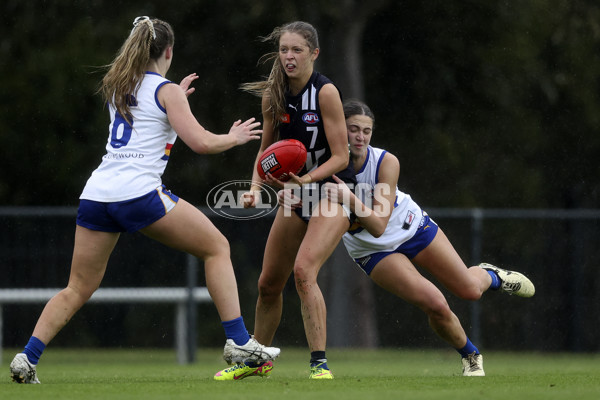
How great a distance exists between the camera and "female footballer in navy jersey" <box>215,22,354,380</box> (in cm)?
649

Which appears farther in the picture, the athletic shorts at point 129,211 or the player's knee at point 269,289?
the player's knee at point 269,289

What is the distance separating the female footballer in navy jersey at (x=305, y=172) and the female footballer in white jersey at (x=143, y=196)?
470 mm

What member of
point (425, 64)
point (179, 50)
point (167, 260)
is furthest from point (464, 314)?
point (179, 50)

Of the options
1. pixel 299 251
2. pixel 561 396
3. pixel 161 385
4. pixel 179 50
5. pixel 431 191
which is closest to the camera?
pixel 561 396

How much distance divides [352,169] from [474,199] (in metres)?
10.7

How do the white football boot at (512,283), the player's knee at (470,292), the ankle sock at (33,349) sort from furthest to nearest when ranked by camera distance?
the white football boot at (512,283) → the player's knee at (470,292) → the ankle sock at (33,349)

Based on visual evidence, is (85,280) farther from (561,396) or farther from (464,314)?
(464,314)

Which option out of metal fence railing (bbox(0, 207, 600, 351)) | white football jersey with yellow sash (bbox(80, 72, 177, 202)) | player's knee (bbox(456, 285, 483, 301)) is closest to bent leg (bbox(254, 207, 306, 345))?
white football jersey with yellow sash (bbox(80, 72, 177, 202))

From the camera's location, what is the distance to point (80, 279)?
6.14 meters

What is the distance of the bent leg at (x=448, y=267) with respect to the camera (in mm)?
7137

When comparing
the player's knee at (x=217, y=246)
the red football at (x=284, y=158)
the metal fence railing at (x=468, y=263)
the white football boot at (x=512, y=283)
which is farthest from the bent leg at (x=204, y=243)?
the metal fence railing at (x=468, y=263)

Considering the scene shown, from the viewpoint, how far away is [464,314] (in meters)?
12.1

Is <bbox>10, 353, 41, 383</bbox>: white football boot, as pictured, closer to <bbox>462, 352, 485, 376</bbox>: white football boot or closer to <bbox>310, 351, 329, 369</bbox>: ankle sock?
<bbox>310, 351, 329, 369</bbox>: ankle sock

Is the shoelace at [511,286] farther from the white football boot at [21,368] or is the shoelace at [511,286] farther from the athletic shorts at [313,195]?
the white football boot at [21,368]
